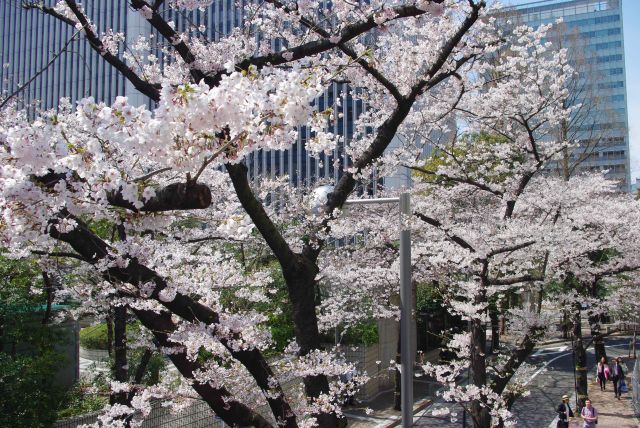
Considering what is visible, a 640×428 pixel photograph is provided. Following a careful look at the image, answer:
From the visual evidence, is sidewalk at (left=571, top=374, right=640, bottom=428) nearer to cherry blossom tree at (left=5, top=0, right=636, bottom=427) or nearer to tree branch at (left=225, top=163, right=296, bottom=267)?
cherry blossom tree at (left=5, top=0, right=636, bottom=427)

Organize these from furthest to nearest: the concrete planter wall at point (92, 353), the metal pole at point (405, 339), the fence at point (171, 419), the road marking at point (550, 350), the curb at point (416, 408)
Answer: the road marking at point (550, 350) < the concrete planter wall at point (92, 353) < the curb at point (416, 408) < the fence at point (171, 419) < the metal pole at point (405, 339)

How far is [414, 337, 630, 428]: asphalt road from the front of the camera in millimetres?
15203

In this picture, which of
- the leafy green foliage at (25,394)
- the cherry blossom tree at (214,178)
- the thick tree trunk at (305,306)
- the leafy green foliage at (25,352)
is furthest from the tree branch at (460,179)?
the leafy green foliage at (25,394)

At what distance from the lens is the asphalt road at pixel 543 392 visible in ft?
49.9

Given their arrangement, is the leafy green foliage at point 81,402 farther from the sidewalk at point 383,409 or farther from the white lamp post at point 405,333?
the white lamp post at point 405,333

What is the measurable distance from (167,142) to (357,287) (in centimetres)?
1171

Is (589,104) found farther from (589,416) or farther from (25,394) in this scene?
(25,394)

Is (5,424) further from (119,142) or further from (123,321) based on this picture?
(119,142)

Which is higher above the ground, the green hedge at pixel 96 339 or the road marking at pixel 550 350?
the green hedge at pixel 96 339

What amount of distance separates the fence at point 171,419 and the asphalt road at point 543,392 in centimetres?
710

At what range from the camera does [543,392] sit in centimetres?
1870

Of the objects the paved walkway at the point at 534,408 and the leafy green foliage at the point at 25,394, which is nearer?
the leafy green foliage at the point at 25,394

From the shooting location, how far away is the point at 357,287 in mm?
13812

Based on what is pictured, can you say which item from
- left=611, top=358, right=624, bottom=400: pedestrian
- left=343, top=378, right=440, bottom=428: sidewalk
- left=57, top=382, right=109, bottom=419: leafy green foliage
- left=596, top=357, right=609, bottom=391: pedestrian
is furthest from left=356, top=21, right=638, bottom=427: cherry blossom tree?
left=596, top=357, right=609, bottom=391: pedestrian
